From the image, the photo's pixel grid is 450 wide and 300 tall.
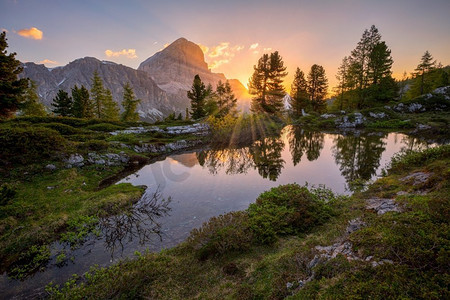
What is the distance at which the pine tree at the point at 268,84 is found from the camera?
5669 centimetres

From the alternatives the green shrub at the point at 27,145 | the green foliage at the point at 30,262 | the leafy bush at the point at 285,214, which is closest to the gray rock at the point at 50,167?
the green shrub at the point at 27,145

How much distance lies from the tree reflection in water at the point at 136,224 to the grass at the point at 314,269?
1753 millimetres

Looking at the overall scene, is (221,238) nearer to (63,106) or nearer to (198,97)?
(198,97)

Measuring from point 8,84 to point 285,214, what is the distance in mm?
31984

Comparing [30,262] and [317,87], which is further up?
[317,87]

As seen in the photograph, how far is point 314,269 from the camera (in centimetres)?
474

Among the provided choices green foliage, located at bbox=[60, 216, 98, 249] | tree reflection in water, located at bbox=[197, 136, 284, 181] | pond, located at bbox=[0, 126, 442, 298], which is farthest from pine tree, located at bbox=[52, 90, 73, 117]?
green foliage, located at bbox=[60, 216, 98, 249]

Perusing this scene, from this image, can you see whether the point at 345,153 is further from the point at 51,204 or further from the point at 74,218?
the point at 51,204

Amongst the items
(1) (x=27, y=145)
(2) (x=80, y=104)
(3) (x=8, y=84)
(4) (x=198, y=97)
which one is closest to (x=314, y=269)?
(1) (x=27, y=145)

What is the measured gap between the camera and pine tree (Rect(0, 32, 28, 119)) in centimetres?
2152

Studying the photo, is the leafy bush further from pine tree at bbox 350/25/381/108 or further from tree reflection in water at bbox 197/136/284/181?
pine tree at bbox 350/25/381/108

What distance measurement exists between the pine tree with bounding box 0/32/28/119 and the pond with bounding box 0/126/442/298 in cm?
1803

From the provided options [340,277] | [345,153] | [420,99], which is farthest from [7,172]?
[420,99]

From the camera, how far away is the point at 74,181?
14.7 meters
